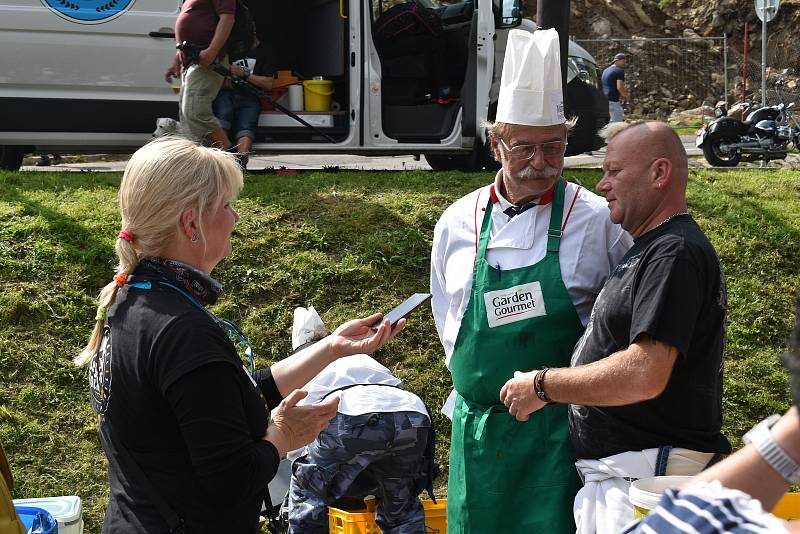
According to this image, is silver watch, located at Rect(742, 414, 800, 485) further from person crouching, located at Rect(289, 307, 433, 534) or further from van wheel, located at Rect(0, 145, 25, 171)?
van wheel, located at Rect(0, 145, 25, 171)

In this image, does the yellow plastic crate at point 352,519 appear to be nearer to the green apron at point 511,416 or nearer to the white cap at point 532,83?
the green apron at point 511,416

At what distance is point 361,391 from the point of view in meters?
3.62

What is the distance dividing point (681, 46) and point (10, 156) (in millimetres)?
20868

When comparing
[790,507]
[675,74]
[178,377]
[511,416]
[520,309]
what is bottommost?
[675,74]

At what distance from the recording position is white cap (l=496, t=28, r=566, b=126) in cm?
298

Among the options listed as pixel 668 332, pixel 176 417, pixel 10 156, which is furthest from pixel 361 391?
pixel 10 156

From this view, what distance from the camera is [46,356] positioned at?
4801mm

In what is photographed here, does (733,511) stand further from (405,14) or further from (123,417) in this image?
(405,14)

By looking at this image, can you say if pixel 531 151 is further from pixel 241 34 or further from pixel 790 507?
pixel 241 34

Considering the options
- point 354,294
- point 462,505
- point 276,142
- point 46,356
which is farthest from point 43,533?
point 276,142

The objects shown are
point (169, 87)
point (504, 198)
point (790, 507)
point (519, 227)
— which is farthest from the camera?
point (169, 87)

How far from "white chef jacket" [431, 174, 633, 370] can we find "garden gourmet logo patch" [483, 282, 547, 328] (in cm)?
8

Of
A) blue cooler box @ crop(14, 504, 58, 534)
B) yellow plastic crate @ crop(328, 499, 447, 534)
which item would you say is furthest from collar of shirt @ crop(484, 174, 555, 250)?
blue cooler box @ crop(14, 504, 58, 534)

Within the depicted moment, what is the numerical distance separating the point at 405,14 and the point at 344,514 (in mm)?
5704
